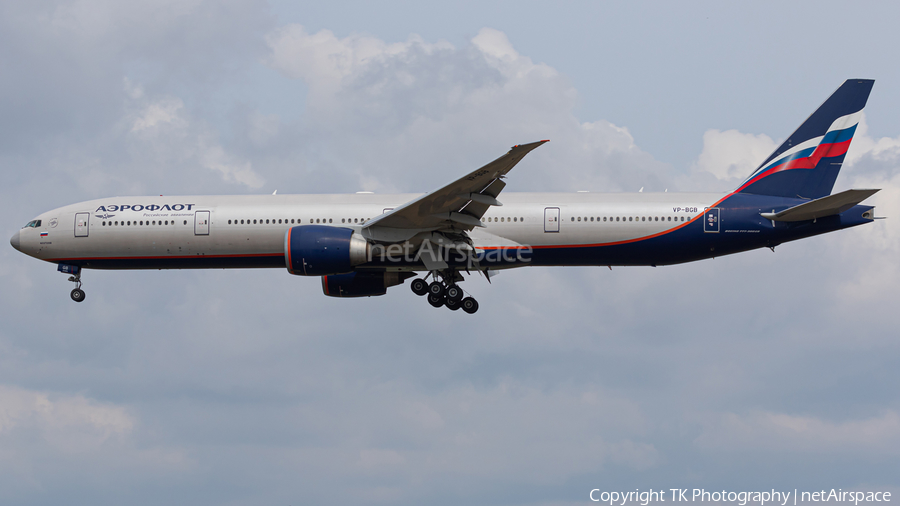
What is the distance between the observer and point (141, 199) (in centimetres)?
2872

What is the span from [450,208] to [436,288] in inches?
147

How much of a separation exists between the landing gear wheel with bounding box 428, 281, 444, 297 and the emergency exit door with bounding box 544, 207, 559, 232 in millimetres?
3875

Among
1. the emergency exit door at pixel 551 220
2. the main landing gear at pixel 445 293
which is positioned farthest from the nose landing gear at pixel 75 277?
the emergency exit door at pixel 551 220

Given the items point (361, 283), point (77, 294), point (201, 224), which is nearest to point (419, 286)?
point (361, 283)

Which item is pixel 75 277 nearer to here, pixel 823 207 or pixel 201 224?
pixel 201 224

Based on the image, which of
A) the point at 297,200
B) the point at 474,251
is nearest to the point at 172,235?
the point at 297,200

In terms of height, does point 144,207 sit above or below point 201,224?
above

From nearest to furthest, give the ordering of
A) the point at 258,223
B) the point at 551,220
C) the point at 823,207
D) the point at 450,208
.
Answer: the point at 450,208 → the point at 823,207 → the point at 551,220 → the point at 258,223

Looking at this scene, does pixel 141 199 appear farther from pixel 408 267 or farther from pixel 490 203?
pixel 490 203

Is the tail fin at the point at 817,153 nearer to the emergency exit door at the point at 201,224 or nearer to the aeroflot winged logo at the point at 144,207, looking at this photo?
the emergency exit door at the point at 201,224

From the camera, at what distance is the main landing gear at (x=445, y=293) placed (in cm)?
2730

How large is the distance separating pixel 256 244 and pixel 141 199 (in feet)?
15.6

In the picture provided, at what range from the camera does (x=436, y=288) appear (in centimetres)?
2723

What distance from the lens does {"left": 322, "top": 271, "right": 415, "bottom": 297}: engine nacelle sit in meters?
28.8
